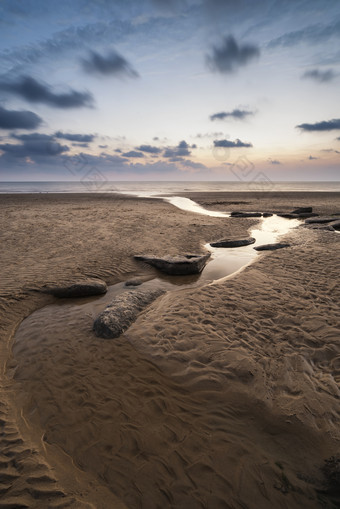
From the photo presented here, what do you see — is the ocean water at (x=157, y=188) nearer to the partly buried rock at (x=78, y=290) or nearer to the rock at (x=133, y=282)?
the rock at (x=133, y=282)

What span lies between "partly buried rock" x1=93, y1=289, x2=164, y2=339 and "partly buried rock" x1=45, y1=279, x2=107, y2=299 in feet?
4.55

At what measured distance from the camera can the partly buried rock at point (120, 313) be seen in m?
6.24

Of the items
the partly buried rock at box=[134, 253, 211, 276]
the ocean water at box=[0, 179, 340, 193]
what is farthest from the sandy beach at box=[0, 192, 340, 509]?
the ocean water at box=[0, 179, 340, 193]

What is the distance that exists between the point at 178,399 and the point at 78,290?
5.36 m

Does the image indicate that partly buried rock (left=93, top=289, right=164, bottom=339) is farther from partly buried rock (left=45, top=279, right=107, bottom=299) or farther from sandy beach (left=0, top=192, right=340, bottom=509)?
partly buried rock (left=45, top=279, right=107, bottom=299)

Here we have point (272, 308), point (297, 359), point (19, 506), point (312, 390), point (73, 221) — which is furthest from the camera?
point (73, 221)

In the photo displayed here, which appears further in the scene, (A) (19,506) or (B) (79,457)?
(B) (79,457)

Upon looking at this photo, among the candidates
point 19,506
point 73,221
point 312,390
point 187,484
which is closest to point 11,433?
point 19,506

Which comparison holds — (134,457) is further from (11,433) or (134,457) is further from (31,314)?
(31,314)

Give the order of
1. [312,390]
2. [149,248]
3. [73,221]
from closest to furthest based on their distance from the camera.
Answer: [312,390] → [149,248] → [73,221]

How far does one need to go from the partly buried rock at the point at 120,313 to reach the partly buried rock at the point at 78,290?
1388 millimetres

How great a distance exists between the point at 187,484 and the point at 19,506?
2004mm

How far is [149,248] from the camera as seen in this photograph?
13.1 meters

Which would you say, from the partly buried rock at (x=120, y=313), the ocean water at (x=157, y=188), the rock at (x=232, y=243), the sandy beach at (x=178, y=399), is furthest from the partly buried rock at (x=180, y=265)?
the ocean water at (x=157, y=188)
